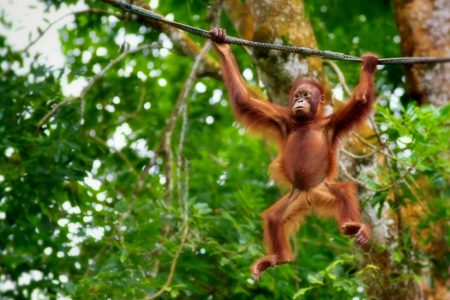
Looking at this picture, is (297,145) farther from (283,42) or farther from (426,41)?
(426,41)

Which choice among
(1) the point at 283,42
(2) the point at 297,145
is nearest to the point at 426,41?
(1) the point at 283,42

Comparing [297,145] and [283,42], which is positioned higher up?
[283,42]

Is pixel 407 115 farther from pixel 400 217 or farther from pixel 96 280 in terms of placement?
pixel 96 280

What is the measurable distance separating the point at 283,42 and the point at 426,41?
1.94m

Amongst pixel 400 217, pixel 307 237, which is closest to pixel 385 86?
pixel 307 237

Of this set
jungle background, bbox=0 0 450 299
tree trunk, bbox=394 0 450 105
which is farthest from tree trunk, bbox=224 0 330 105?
tree trunk, bbox=394 0 450 105

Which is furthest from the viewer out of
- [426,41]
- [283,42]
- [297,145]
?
[426,41]

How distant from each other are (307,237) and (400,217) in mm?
1955

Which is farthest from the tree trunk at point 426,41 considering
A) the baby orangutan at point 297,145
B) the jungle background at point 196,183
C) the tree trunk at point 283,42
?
the baby orangutan at point 297,145

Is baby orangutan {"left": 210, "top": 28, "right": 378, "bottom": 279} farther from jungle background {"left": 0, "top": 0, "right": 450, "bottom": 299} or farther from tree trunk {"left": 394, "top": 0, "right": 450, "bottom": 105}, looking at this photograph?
tree trunk {"left": 394, "top": 0, "right": 450, "bottom": 105}

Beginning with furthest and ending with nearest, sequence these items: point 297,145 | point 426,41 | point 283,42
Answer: point 426,41
point 283,42
point 297,145

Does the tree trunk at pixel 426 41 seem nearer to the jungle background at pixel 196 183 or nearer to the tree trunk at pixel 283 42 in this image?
the jungle background at pixel 196 183

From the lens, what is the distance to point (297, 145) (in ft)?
20.0

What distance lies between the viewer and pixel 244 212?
21.8 feet
